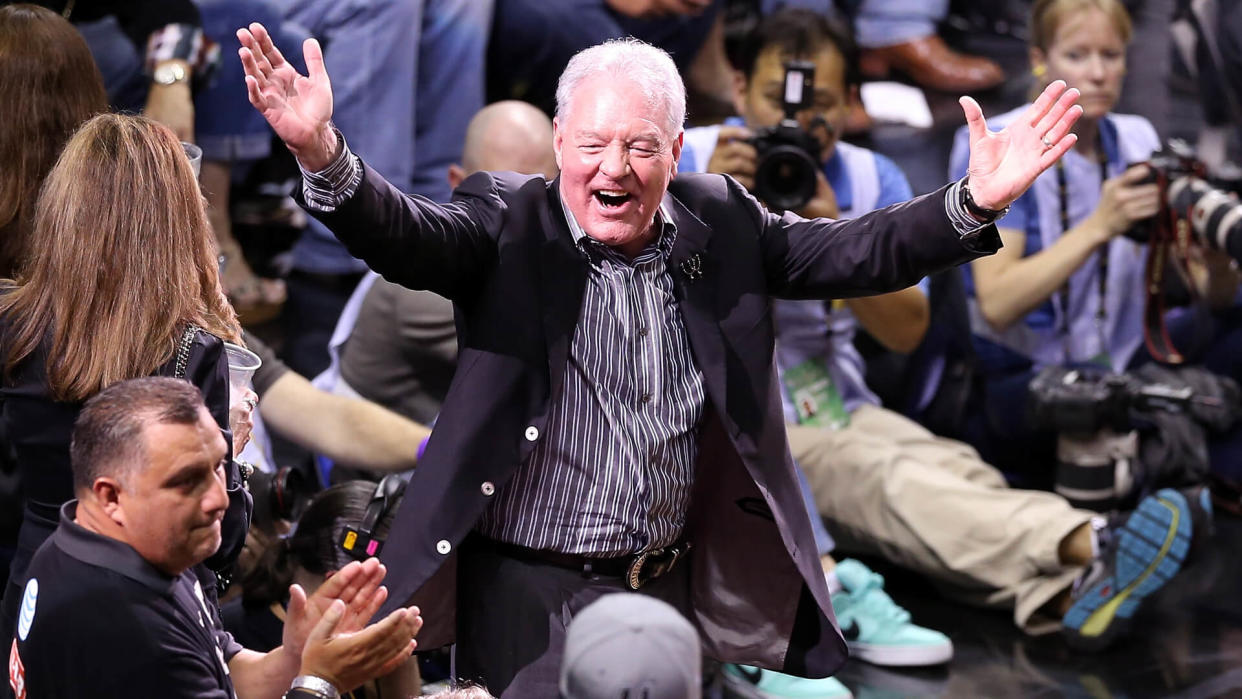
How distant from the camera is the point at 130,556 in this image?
170 cm

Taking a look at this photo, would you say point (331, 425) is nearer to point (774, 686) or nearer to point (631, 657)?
point (774, 686)

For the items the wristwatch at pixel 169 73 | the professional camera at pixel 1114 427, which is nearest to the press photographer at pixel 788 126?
the professional camera at pixel 1114 427

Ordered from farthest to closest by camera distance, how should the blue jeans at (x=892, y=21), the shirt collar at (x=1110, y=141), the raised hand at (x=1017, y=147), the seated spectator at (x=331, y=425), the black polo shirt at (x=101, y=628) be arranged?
the blue jeans at (x=892, y=21) < the shirt collar at (x=1110, y=141) < the seated spectator at (x=331, y=425) < the raised hand at (x=1017, y=147) < the black polo shirt at (x=101, y=628)

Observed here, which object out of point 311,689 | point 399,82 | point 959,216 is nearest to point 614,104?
point 959,216

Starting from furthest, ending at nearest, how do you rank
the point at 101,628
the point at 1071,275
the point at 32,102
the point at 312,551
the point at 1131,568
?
the point at 1071,275 < the point at 1131,568 < the point at 312,551 < the point at 32,102 < the point at 101,628

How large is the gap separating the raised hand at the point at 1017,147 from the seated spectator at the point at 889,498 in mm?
1696

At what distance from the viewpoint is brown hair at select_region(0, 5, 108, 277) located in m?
2.35

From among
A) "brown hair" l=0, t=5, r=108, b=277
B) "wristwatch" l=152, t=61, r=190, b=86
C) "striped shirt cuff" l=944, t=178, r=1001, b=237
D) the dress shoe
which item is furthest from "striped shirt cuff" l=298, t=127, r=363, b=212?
the dress shoe

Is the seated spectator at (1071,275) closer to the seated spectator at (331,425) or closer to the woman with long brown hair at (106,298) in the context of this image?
the seated spectator at (331,425)

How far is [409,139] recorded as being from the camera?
14.0ft

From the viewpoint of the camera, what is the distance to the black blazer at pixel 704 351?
7.14 ft

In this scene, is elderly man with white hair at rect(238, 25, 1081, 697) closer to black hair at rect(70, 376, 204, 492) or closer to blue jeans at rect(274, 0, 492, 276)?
black hair at rect(70, 376, 204, 492)

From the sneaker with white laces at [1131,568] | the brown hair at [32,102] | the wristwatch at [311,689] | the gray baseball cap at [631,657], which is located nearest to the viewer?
the gray baseball cap at [631,657]

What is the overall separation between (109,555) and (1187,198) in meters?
3.53
